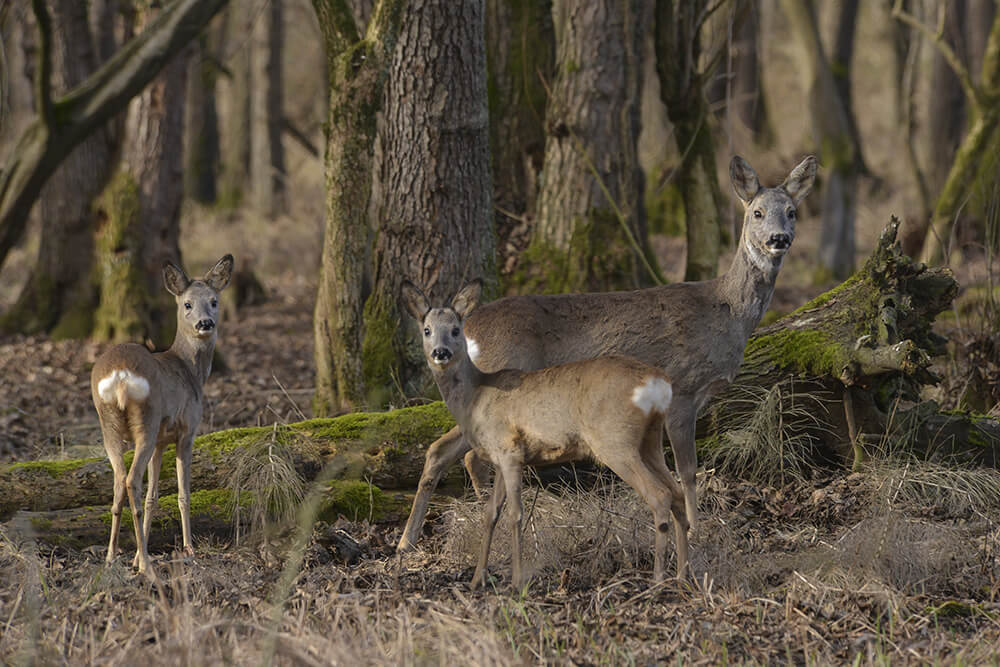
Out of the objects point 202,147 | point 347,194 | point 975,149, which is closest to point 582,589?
point 347,194

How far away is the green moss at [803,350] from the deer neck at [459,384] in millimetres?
2255

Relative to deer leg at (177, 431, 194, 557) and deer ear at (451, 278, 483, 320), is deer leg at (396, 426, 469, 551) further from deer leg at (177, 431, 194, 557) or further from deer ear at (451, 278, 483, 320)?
deer leg at (177, 431, 194, 557)

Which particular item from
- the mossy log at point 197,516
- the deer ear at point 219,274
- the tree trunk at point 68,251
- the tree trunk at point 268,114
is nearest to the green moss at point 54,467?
the mossy log at point 197,516

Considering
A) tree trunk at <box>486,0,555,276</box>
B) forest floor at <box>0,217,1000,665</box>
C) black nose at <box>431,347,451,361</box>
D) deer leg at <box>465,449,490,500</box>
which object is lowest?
forest floor at <box>0,217,1000,665</box>

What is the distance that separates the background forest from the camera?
5.02 m

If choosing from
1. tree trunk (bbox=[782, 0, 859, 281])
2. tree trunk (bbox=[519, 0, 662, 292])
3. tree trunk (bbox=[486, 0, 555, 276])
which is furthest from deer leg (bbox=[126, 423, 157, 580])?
tree trunk (bbox=[782, 0, 859, 281])

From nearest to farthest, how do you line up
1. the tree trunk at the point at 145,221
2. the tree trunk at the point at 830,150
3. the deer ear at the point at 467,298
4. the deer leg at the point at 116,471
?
the deer leg at the point at 116,471 < the deer ear at the point at 467,298 < the tree trunk at the point at 145,221 < the tree trunk at the point at 830,150

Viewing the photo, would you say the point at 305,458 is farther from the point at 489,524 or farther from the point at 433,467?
the point at 489,524

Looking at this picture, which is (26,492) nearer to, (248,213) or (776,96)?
(248,213)

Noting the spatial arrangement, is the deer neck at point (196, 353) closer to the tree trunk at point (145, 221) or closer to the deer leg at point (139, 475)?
the deer leg at point (139, 475)

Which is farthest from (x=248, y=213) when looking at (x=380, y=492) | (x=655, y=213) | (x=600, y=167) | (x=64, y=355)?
(x=380, y=492)

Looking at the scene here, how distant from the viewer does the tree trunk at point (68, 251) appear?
12.4 metres

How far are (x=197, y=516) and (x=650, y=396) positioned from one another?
2721 mm

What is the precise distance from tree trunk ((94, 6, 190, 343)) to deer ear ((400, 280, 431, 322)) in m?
6.68
